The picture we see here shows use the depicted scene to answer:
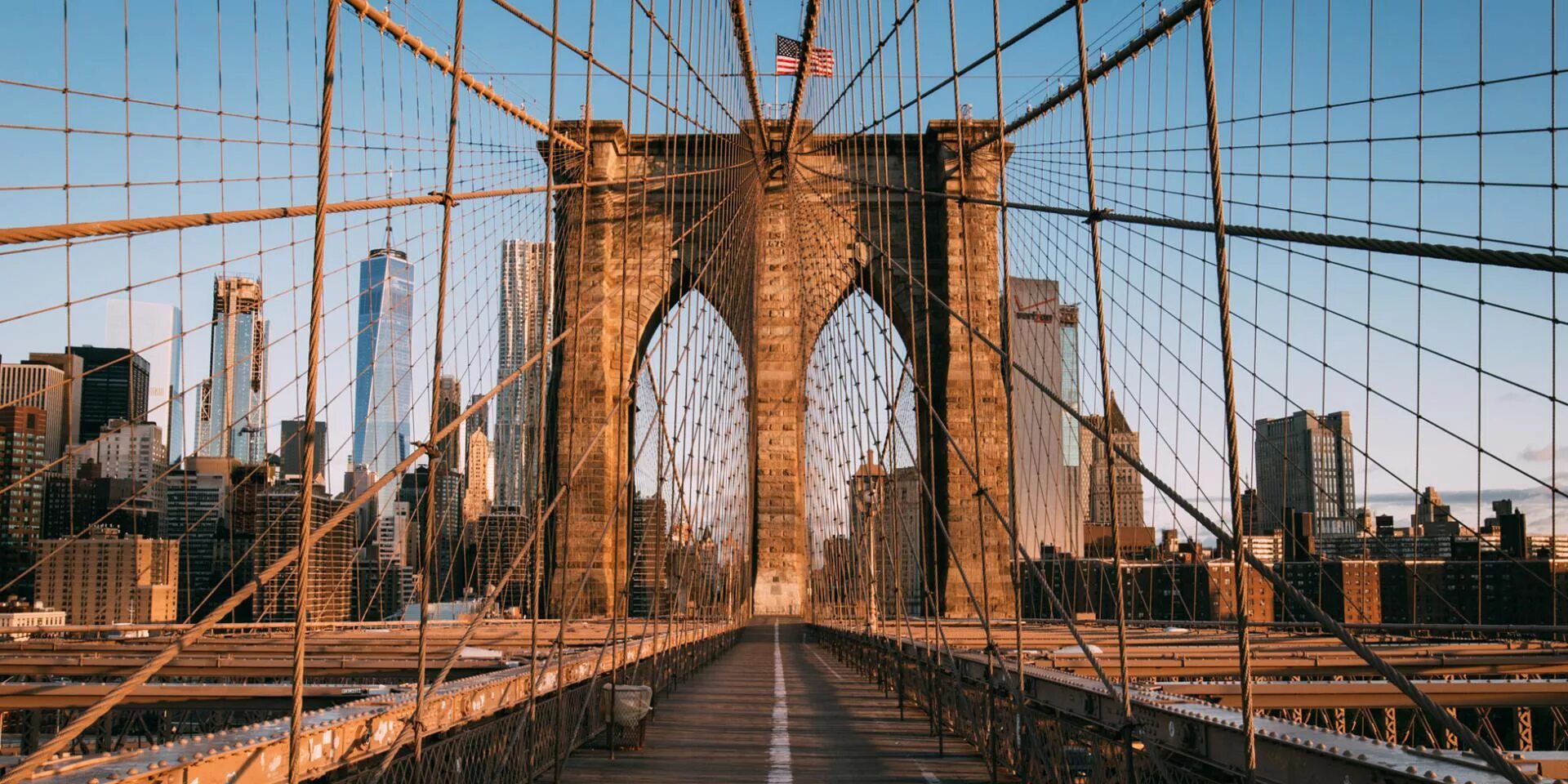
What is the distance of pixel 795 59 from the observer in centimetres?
2250

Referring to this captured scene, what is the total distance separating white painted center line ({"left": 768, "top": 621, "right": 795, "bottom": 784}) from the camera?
5.41m

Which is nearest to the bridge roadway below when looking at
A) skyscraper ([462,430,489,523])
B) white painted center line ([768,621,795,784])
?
white painted center line ([768,621,795,784])

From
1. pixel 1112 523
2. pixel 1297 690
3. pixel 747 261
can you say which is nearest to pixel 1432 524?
pixel 1297 690

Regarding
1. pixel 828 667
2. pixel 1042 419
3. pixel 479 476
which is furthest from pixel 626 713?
pixel 1042 419

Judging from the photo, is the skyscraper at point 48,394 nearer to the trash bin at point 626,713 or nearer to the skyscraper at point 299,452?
the skyscraper at point 299,452

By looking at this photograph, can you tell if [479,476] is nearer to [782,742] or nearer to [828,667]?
[828,667]

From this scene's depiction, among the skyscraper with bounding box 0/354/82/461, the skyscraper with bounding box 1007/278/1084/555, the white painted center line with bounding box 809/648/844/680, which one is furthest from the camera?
the skyscraper with bounding box 1007/278/1084/555

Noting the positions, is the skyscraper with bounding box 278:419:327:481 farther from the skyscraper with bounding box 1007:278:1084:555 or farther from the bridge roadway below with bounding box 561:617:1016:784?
the skyscraper with bounding box 1007:278:1084:555

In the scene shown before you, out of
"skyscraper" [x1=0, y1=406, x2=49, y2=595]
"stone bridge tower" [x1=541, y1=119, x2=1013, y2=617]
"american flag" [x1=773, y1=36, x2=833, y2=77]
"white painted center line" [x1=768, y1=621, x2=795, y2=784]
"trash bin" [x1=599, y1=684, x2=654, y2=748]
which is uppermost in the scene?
"american flag" [x1=773, y1=36, x2=833, y2=77]

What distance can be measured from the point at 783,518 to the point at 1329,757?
25.2m

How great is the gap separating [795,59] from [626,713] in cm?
1809

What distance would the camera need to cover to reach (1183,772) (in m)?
3.31

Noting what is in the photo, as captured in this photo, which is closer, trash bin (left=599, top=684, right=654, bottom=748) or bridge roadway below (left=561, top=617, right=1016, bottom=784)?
bridge roadway below (left=561, top=617, right=1016, bottom=784)

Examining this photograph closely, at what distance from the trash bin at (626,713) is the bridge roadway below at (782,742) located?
0.23 feet
